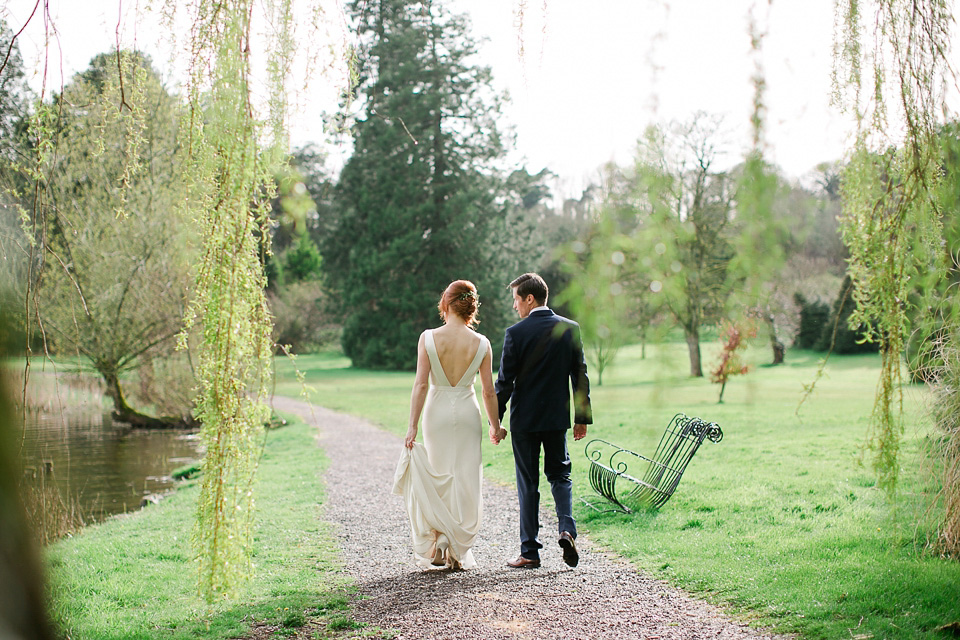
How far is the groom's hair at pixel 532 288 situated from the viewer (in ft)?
16.8

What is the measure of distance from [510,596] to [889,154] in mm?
3393

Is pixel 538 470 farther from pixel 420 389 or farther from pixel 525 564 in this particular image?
pixel 420 389

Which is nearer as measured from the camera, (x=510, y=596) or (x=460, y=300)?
(x=510, y=596)

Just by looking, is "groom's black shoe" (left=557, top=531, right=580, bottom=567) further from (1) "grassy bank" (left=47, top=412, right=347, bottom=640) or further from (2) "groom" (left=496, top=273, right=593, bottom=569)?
(1) "grassy bank" (left=47, top=412, right=347, bottom=640)

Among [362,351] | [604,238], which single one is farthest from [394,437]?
[362,351]

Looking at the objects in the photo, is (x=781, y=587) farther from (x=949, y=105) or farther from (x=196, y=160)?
(x=196, y=160)

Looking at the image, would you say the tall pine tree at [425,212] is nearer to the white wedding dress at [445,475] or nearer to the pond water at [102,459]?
the pond water at [102,459]

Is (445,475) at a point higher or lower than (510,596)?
higher

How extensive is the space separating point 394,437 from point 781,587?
10.6 metres

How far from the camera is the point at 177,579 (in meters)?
5.38

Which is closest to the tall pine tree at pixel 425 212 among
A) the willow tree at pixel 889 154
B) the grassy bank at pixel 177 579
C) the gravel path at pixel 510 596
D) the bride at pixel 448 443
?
the grassy bank at pixel 177 579

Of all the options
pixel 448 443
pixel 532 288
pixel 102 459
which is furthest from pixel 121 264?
pixel 532 288

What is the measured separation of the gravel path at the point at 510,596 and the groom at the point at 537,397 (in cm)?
37

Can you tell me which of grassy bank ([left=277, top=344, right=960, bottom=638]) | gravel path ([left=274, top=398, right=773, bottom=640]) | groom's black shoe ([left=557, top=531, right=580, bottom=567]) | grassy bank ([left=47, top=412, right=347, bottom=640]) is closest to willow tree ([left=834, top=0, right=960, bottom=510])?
Result: grassy bank ([left=277, top=344, right=960, bottom=638])
